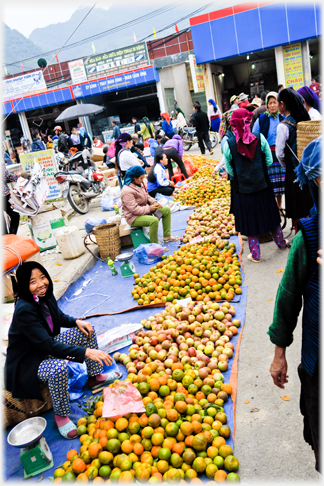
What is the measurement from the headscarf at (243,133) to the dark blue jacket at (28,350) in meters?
3.14

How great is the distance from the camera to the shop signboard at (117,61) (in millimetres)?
21953

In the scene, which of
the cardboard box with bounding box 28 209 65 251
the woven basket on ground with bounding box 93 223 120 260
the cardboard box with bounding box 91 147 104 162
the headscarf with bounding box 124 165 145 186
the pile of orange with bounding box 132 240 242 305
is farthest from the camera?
the cardboard box with bounding box 91 147 104 162

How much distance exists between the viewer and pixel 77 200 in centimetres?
967

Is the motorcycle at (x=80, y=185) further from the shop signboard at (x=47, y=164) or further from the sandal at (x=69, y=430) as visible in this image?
the sandal at (x=69, y=430)

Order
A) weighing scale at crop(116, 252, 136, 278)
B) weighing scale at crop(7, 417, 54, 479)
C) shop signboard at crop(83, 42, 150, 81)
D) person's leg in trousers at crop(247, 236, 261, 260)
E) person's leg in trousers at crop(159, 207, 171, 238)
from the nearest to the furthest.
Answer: weighing scale at crop(7, 417, 54, 479) < person's leg in trousers at crop(247, 236, 261, 260) < weighing scale at crop(116, 252, 136, 278) < person's leg in trousers at crop(159, 207, 171, 238) < shop signboard at crop(83, 42, 150, 81)

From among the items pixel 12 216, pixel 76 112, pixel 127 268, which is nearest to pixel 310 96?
pixel 127 268

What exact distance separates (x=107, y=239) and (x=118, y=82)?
19513 millimetres

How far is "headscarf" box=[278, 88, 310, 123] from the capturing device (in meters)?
4.21

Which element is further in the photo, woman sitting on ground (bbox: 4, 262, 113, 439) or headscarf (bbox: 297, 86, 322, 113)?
headscarf (bbox: 297, 86, 322, 113)

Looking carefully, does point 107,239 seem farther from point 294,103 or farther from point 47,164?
point 47,164

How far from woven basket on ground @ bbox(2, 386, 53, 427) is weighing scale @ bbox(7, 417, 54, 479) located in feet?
0.96

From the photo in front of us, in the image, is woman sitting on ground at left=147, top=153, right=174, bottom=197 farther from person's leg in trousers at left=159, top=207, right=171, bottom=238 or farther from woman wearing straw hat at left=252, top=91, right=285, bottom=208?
woman wearing straw hat at left=252, top=91, right=285, bottom=208

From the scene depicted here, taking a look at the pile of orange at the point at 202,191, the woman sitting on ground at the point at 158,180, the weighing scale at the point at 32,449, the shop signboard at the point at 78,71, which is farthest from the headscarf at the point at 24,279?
the shop signboard at the point at 78,71

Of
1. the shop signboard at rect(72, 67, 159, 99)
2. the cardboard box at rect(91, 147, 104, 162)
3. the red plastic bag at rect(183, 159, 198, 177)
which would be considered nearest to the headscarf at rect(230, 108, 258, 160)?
the red plastic bag at rect(183, 159, 198, 177)
